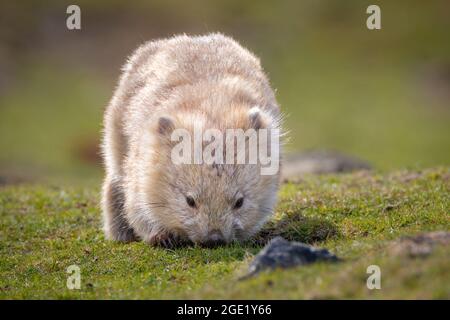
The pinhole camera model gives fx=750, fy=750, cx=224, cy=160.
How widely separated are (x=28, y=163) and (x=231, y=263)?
1917 cm

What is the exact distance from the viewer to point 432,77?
3244 cm

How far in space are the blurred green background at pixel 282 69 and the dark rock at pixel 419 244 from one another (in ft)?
59.1

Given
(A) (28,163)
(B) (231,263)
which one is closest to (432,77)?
(A) (28,163)

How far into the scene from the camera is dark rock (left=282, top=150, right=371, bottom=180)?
14.1 m

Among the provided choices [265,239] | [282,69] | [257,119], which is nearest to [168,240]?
[265,239]

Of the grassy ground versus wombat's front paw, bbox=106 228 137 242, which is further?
wombat's front paw, bbox=106 228 137 242

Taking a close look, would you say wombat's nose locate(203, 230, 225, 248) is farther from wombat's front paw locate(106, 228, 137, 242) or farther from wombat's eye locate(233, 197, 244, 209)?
wombat's front paw locate(106, 228, 137, 242)

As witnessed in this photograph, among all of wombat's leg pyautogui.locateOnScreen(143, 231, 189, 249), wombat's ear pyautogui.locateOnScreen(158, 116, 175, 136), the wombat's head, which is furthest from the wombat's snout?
wombat's ear pyautogui.locateOnScreen(158, 116, 175, 136)

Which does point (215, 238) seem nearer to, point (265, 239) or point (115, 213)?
point (265, 239)

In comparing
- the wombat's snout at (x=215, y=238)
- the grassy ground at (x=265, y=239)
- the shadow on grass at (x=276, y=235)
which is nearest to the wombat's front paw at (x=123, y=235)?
the grassy ground at (x=265, y=239)

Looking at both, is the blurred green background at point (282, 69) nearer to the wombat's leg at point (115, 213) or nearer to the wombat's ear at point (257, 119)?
the wombat's leg at point (115, 213)

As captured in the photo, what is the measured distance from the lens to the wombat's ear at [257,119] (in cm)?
775

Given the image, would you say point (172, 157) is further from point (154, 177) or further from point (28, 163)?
point (28, 163)

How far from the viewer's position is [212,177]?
734 centimetres
